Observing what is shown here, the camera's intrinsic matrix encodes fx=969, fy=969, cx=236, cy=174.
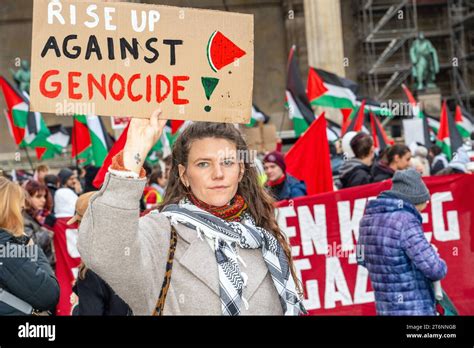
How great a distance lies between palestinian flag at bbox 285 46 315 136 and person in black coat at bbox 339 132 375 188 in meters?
4.36

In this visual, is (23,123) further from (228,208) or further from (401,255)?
(228,208)

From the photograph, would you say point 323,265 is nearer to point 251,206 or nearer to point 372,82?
point 251,206

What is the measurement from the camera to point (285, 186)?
7062mm

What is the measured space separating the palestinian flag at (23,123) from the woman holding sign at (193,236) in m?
8.40

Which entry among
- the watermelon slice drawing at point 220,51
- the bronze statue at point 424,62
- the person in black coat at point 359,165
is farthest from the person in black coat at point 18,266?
the bronze statue at point 424,62

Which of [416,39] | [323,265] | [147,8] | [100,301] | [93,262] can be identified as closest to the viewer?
[93,262]

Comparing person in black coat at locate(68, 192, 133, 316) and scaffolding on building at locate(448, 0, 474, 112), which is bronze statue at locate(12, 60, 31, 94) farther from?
person in black coat at locate(68, 192, 133, 316)

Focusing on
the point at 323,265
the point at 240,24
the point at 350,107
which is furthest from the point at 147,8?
the point at 350,107

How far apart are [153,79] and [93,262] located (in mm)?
461

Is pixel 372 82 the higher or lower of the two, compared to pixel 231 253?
higher

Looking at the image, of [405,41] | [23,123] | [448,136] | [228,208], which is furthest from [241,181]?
[405,41]

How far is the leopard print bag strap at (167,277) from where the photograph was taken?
2.27m

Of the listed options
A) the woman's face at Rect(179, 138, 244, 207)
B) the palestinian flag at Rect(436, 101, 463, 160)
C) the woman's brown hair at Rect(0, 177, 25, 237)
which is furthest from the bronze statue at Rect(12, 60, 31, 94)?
the woman's face at Rect(179, 138, 244, 207)

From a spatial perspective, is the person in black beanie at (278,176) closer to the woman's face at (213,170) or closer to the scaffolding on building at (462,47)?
the woman's face at (213,170)
